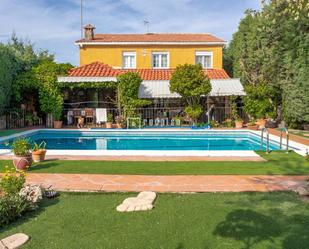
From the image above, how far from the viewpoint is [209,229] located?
27.8ft

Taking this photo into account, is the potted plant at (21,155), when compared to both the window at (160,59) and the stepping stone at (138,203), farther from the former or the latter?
the window at (160,59)

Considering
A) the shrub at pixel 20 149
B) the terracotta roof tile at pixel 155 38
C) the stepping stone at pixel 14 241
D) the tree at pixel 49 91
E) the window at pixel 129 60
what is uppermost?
the terracotta roof tile at pixel 155 38

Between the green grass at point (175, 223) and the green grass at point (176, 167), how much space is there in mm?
3398

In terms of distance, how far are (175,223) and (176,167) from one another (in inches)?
263

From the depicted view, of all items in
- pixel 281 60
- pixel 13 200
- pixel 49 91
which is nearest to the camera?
pixel 13 200

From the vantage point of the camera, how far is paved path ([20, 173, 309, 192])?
1203 cm

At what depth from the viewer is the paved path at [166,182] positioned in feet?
39.5

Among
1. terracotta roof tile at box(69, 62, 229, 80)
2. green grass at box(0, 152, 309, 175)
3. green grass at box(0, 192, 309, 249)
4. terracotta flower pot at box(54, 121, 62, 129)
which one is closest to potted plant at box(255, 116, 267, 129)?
terracotta roof tile at box(69, 62, 229, 80)

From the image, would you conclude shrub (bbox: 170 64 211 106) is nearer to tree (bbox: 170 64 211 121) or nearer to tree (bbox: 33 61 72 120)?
tree (bbox: 170 64 211 121)

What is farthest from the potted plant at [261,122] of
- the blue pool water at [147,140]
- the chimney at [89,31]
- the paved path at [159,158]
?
the chimney at [89,31]

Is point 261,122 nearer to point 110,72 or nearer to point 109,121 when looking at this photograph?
point 109,121

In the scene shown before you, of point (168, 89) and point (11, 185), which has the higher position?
point (168, 89)

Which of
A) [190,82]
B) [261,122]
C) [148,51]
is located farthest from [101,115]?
[261,122]

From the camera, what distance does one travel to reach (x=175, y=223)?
888cm
